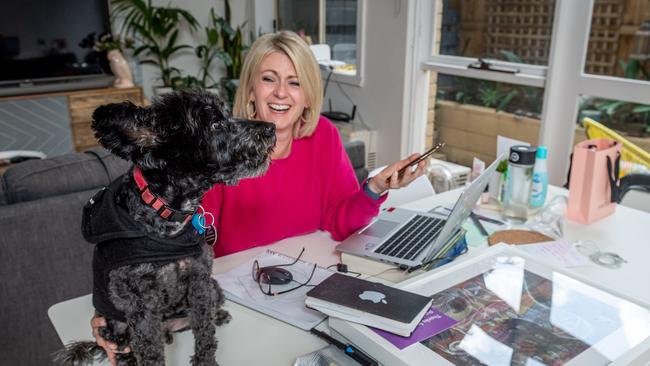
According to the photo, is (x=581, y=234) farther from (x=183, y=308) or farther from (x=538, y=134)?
(x=538, y=134)

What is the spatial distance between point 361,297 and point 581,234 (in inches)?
35.7

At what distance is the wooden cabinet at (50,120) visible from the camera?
3.90 meters

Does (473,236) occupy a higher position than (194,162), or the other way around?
(194,162)

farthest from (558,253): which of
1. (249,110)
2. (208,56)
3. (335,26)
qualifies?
(208,56)

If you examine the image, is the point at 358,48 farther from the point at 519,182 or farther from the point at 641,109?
the point at 519,182

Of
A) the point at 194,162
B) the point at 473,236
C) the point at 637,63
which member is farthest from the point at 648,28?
the point at 194,162

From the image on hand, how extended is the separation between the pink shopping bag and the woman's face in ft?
2.98

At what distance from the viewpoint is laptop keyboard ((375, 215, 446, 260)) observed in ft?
4.35

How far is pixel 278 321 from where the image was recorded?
1078mm

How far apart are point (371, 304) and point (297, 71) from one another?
2.83 feet

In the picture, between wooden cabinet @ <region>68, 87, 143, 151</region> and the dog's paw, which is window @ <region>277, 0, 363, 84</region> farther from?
the dog's paw

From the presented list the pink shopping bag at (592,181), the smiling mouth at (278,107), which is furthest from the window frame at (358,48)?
the pink shopping bag at (592,181)

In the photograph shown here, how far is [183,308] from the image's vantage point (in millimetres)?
927

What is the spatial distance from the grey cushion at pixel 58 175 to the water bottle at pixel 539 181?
1.45 metres
